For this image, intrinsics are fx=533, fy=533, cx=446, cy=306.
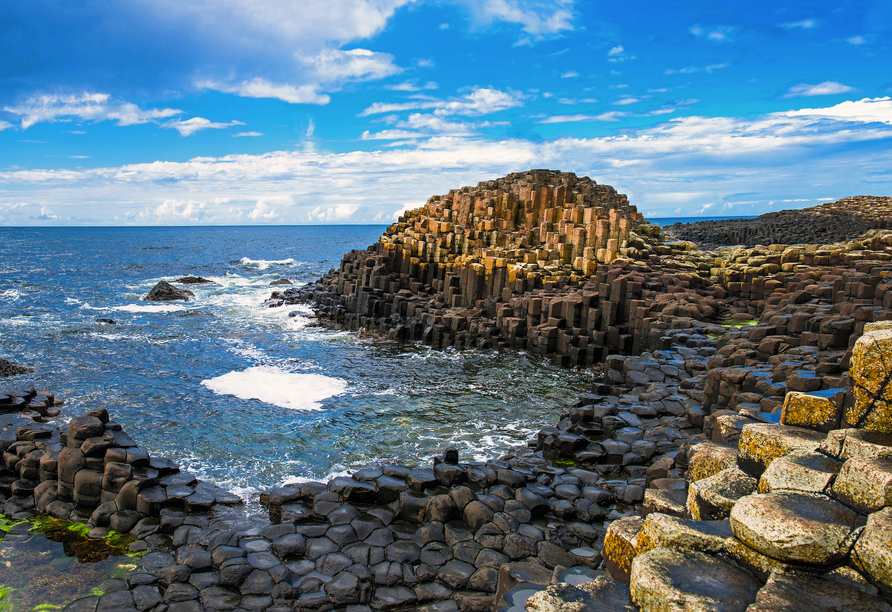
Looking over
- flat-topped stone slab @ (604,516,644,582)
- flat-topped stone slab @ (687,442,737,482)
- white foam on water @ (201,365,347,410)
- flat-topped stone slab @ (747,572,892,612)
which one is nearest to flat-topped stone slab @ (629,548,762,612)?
flat-topped stone slab @ (747,572,892,612)

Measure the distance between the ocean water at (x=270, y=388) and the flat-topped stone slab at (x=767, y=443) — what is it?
23.1ft

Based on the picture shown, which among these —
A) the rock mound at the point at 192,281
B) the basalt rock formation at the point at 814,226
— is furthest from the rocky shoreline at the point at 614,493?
the rock mound at the point at 192,281

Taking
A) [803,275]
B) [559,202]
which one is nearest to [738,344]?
[803,275]

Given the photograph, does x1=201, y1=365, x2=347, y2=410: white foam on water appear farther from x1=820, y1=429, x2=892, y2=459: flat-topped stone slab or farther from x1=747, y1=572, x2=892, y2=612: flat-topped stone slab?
x1=747, y1=572, x2=892, y2=612: flat-topped stone slab

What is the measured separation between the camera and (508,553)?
7.32m

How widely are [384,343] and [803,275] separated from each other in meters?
16.5

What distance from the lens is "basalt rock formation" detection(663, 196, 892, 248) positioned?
47.7m

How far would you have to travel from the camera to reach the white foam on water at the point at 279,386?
51.7 ft

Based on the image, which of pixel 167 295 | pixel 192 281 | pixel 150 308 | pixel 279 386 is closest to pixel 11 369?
pixel 279 386

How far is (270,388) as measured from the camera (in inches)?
672

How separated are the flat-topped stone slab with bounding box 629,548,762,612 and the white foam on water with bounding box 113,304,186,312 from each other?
3301 cm

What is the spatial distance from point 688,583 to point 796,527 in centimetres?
78

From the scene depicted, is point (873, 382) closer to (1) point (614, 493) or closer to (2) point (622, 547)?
(2) point (622, 547)

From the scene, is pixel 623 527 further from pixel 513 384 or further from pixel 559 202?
pixel 559 202
